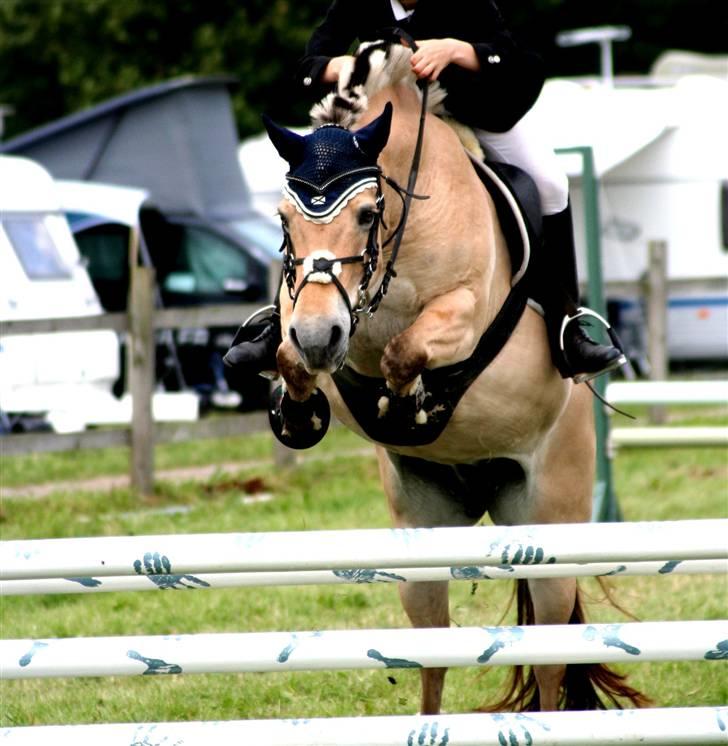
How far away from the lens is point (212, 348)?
15492 millimetres

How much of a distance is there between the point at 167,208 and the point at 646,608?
1191 centimetres

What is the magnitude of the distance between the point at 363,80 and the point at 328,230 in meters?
0.59

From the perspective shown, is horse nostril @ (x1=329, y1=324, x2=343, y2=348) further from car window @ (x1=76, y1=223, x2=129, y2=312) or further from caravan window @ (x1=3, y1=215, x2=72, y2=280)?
car window @ (x1=76, y1=223, x2=129, y2=312)

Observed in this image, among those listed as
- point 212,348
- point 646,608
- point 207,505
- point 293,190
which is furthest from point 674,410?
point 293,190

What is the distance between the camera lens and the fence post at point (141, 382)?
9.98 m

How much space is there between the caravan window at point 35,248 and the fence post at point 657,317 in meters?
5.57

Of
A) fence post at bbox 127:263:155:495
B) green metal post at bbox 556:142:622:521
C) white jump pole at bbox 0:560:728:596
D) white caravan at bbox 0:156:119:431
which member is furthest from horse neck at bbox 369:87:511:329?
white caravan at bbox 0:156:119:431

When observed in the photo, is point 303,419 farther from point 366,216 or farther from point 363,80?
point 363,80

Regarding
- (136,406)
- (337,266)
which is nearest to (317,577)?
(337,266)

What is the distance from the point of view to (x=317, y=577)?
3.68 m

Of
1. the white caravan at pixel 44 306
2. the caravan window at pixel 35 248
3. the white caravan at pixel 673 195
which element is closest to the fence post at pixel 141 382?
the white caravan at pixel 44 306

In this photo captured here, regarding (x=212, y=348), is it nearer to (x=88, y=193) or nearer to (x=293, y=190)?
(x=88, y=193)

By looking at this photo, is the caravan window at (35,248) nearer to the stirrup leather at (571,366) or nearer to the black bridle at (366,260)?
the stirrup leather at (571,366)

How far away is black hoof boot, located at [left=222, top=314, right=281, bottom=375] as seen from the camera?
446 centimetres
